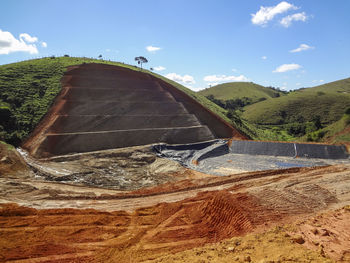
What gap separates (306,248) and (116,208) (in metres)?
11.4

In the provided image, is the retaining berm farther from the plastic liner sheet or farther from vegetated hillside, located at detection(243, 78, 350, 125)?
vegetated hillside, located at detection(243, 78, 350, 125)

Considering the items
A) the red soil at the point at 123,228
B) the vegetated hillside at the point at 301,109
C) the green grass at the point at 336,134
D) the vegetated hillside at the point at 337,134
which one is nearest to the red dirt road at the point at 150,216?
the red soil at the point at 123,228

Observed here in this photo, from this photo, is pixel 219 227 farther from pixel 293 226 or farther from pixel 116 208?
pixel 116 208

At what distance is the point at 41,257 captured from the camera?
375 inches

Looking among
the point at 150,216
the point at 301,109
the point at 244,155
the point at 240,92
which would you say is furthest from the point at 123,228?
the point at 240,92

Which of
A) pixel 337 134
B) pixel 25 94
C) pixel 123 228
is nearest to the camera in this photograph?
pixel 123 228

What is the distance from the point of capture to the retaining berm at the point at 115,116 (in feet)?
84.0

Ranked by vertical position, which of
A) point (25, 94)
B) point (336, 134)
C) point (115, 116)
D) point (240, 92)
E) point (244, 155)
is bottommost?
point (244, 155)

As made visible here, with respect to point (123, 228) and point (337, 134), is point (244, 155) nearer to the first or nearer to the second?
point (337, 134)

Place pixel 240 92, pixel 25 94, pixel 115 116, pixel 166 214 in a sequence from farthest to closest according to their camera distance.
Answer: pixel 240 92 → pixel 25 94 → pixel 115 116 → pixel 166 214

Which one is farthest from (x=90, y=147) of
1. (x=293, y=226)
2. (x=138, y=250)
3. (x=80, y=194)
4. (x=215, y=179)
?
(x=293, y=226)

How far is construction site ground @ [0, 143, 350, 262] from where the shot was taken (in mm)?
9586

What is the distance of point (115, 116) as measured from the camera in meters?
32.0

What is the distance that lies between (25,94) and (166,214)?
3163 centimetres
